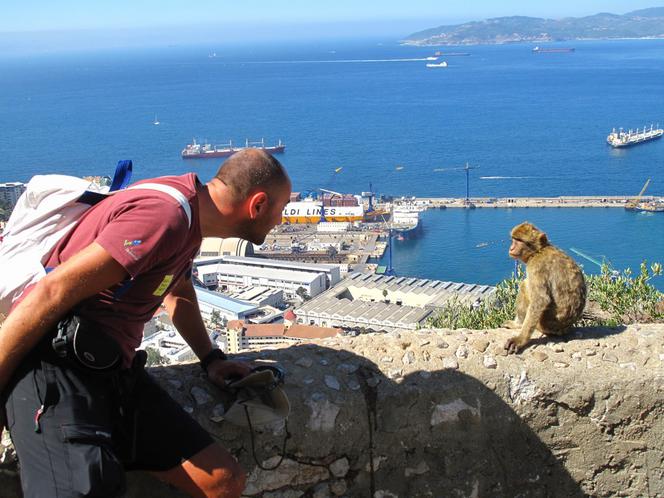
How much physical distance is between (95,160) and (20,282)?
1628 inches

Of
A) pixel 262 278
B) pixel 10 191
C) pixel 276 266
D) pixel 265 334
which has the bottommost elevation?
pixel 262 278

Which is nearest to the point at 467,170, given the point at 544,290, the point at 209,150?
the point at 209,150

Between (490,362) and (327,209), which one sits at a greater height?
(490,362)

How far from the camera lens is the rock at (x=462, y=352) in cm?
204

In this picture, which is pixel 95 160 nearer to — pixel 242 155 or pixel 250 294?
pixel 250 294

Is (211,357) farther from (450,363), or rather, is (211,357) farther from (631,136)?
(631,136)

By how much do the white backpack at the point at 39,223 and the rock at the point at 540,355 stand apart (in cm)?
113

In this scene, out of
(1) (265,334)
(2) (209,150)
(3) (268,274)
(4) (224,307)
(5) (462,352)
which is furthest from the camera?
(2) (209,150)

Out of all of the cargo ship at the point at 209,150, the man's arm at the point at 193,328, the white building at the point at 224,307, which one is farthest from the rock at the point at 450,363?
the cargo ship at the point at 209,150

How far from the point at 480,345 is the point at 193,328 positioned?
0.80m

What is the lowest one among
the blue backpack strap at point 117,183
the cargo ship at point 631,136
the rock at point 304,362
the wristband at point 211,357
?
the cargo ship at point 631,136

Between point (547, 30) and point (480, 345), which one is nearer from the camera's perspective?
point (480, 345)

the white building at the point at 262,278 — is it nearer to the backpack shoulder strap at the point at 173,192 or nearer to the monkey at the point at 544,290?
the monkey at the point at 544,290

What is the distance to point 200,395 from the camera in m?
1.81
